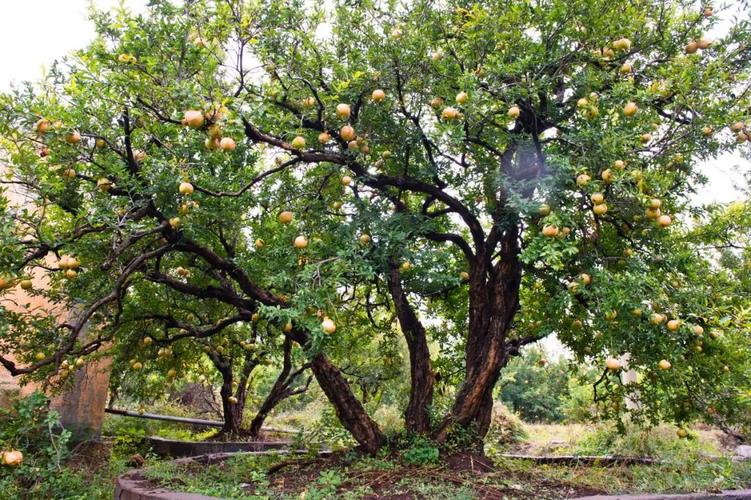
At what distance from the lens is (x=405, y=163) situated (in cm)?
590

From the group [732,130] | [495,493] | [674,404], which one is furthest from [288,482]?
[732,130]

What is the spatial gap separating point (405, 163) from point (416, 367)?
226cm

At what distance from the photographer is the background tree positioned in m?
4.16

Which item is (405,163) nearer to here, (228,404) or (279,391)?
(279,391)

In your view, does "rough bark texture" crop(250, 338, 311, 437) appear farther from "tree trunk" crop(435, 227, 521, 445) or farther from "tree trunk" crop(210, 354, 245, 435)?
"tree trunk" crop(435, 227, 521, 445)

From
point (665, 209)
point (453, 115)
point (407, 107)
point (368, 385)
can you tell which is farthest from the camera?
point (368, 385)

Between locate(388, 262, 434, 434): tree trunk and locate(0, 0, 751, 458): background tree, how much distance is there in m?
0.02

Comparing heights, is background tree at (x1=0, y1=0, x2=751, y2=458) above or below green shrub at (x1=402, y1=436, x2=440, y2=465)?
above

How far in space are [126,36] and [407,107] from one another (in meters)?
2.70

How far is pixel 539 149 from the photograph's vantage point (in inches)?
201

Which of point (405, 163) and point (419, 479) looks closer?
point (419, 479)

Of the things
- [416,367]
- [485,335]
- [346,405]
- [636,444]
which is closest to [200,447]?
[346,405]

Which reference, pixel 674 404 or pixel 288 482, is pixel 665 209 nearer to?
pixel 674 404

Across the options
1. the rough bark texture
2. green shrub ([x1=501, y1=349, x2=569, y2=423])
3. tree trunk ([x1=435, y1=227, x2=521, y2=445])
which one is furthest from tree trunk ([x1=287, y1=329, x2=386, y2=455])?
green shrub ([x1=501, y1=349, x2=569, y2=423])
